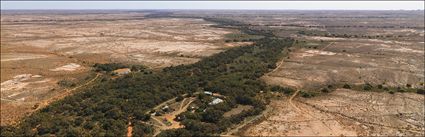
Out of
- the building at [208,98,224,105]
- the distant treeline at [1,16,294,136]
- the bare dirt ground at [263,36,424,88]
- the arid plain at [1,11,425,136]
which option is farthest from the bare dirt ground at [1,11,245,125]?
the bare dirt ground at [263,36,424,88]

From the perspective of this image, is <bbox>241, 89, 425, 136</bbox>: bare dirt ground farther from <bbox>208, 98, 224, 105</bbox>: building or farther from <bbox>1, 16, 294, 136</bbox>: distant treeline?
<bbox>208, 98, 224, 105</bbox>: building

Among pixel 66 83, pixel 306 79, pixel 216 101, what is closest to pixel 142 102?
pixel 216 101

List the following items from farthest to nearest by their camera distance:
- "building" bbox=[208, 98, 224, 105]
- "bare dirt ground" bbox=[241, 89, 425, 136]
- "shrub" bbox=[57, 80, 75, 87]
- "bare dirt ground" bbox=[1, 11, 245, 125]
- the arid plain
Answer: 1. "shrub" bbox=[57, 80, 75, 87]
2. "bare dirt ground" bbox=[1, 11, 245, 125]
3. "building" bbox=[208, 98, 224, 105]
4. the arid plain
5. "bare dirt ground" bbox=[241, 89, 425, 136]

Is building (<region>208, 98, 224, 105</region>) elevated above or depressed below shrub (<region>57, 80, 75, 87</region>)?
below

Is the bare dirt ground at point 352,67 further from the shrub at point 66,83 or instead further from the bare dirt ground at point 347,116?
the shrub at point 66,83

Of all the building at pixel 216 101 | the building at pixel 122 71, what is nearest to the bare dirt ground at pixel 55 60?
the building at pixel 122 71

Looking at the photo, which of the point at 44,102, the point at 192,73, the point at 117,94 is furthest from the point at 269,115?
the point at 44,102

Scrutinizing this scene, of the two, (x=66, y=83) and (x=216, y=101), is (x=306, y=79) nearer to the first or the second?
(x=216, y=101)

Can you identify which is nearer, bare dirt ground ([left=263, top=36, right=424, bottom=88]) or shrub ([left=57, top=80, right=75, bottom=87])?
shrub ([left=57, top=80, right=75, bottom=87])

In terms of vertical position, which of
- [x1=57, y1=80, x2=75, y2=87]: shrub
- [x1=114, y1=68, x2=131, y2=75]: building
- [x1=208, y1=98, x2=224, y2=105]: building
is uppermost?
[x1=114, y1=68, x2=131, y2=75]: building
